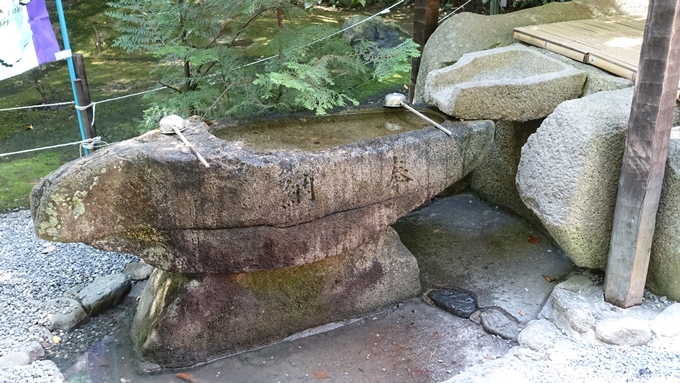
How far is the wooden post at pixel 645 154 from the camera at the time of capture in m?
3.55

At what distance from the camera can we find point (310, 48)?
210 inches

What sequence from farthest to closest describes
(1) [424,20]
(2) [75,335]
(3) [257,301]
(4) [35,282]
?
(1) [424,20], (4) [35,282], (2) [75,335], (3) [257,301]

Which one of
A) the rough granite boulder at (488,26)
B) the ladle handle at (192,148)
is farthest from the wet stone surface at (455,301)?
the ladle handle at (192,148)

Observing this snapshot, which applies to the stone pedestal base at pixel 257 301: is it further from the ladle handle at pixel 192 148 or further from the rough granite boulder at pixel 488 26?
the rough granite boulder at pixel 488 26

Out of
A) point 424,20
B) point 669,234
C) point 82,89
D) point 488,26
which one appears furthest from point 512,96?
point 82,89

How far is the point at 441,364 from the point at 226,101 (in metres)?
2.70

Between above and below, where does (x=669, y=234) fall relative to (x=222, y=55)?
below

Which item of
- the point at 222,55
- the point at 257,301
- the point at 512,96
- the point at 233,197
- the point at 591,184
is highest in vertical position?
the point at 222,55

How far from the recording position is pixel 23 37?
4824mm

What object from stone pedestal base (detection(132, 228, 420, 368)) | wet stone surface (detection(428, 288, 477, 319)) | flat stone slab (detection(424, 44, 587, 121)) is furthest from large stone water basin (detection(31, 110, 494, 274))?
wet stone surface (detection(428, 288, 477, 319))

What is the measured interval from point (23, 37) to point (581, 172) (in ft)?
13.8

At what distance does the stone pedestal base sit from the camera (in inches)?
Answer: 155

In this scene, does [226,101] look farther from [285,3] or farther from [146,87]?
[146,87]

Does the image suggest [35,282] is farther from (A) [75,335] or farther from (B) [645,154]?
(B) [645,154]
